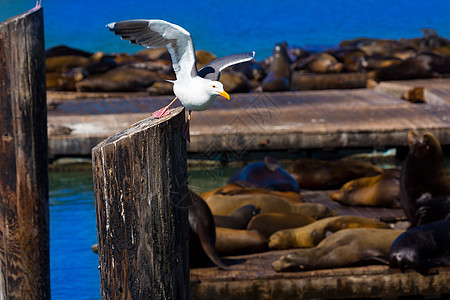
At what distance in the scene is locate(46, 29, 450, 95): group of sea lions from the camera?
15133 mm

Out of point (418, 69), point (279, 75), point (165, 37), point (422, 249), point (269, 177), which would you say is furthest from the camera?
point (418, 69)

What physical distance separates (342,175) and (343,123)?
6.61ft

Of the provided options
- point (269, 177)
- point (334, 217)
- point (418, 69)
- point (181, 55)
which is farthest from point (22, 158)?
point (418, 69)

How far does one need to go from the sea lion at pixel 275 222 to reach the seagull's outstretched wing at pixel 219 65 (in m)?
3.42

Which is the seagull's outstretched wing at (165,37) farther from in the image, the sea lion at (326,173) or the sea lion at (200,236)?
the sea lion at (326,173)

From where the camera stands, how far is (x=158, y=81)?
15703 mm

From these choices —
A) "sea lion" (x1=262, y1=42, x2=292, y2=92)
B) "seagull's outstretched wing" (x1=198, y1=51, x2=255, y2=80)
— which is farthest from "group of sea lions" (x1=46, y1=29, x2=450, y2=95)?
"seagull's outstretched wing" (x1=198, y1=51, x2=255, y2=80)

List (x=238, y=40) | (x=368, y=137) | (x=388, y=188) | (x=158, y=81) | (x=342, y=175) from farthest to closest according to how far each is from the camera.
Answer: (x=238, y=40) → (x=158, y=81) → (x=368, y=137) → (x=342, y=175) → (x=388, y=188)

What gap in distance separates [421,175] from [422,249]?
1.52 m

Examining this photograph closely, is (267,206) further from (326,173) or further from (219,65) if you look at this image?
(219,65)

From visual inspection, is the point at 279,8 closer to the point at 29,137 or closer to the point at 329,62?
the point at 329,62

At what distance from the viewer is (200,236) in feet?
18.1

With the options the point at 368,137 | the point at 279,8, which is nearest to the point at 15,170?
the point at 368,137

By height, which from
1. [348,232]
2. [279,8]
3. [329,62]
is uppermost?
[279,8]
